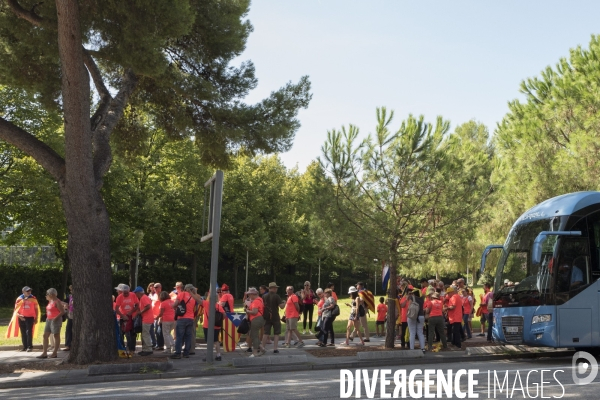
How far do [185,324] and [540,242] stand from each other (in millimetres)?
8421

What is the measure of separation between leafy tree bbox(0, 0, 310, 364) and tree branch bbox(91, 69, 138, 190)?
0.03 meters

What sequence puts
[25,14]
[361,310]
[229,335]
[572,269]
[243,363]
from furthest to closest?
1. [361,310]
2. [229,335]
3. [25,14]
4. [572,269]
5. [243,363]

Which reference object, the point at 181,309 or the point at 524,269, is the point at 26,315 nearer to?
the point at 181,309

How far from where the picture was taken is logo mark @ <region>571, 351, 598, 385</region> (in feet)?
38.9

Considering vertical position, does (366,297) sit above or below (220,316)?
above

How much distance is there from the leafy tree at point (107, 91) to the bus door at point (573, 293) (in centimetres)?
798

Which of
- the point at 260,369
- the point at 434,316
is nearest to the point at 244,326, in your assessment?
the point at 260,369

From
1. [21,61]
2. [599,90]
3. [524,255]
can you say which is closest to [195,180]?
[599,90]

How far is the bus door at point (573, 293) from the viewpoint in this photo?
14.9 m

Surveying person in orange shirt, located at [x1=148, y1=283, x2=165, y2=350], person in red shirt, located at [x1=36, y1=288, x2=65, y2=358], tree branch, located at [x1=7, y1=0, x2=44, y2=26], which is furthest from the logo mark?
tree branch, located at [x1=7, y1=0, x2=44, y2=26]

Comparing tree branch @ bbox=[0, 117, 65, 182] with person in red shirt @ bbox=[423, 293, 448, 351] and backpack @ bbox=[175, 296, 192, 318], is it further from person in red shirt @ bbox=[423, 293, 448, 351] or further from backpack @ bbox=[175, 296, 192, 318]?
person in red shirt @ bbox=[423, 293, 448, 351]

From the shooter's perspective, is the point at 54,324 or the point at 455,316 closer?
the point at 54,324

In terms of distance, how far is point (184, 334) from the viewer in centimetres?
1672

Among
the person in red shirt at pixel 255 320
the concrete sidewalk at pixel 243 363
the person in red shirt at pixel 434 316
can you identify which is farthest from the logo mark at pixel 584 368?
the person in red shirt at pixel 255 320
